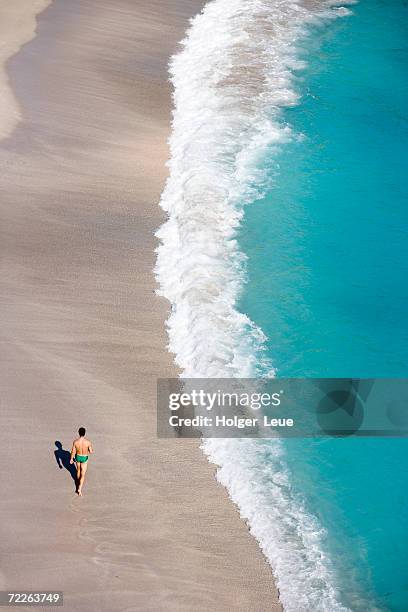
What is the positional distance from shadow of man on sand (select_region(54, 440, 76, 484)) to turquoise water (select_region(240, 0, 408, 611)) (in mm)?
3271

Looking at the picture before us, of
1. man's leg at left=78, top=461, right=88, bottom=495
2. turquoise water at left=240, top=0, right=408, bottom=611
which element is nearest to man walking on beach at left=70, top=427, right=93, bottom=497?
man's leg at left=78, top=461, right=88, bottom=495

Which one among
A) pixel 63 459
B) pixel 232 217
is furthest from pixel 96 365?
pixel 232 217

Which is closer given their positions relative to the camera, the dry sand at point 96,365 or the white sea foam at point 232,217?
the dry sand at point 96,365

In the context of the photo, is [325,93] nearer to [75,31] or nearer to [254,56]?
[254,56]

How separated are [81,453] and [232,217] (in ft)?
26.5

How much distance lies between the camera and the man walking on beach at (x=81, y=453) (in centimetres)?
1121

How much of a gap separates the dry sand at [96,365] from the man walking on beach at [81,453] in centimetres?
28

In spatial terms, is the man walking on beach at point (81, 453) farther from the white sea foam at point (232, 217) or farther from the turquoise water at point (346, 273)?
the turquoise water at point (346, 273)

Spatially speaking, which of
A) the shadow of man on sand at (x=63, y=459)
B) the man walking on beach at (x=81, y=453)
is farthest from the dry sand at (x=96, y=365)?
the man walking on beach at (x=81, y=453)

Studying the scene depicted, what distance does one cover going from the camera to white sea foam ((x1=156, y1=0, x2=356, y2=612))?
11.6 meters

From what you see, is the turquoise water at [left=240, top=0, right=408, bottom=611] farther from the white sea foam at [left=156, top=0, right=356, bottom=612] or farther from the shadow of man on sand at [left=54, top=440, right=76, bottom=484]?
the shadow of man on sand at [left=54, top=440, right=76, bottom=484]

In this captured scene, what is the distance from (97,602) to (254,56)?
18.2 metres

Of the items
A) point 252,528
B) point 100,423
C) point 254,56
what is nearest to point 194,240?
point 100,423

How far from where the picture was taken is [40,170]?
18.2m
